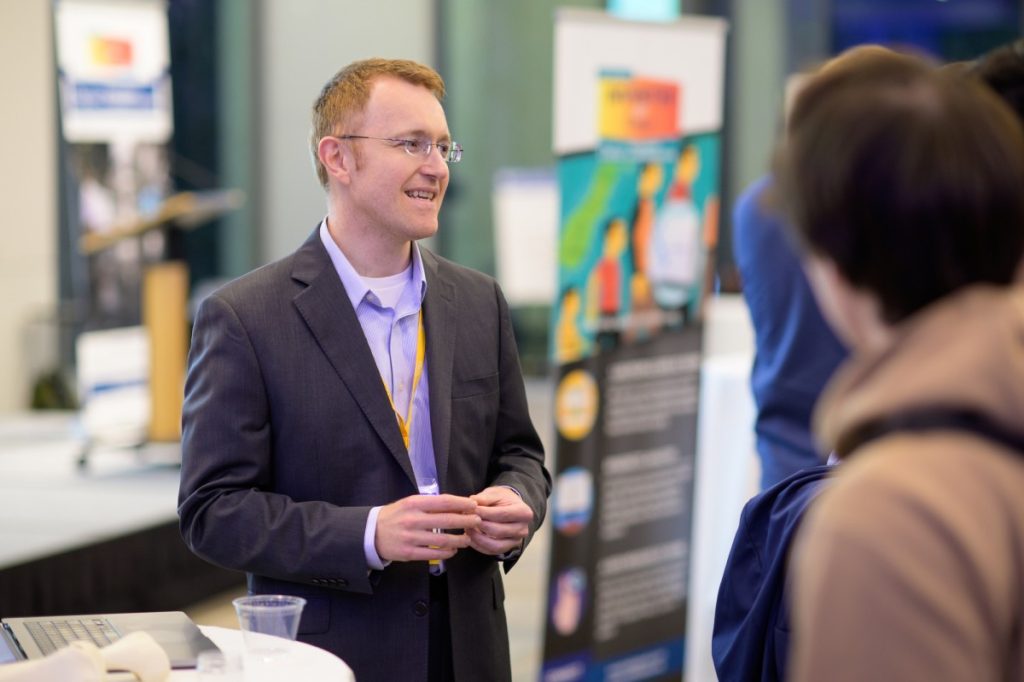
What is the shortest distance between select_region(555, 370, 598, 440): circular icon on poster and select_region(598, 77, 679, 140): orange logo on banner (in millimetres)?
796

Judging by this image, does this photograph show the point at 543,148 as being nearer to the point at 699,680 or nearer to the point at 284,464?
the point at 699,680

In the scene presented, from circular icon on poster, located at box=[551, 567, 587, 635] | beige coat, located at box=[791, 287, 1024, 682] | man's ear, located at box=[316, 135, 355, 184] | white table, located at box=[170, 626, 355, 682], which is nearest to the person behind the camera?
beige coat, located at box=[791, 287, 1024, 682]

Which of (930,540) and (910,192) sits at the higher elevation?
(910,192)

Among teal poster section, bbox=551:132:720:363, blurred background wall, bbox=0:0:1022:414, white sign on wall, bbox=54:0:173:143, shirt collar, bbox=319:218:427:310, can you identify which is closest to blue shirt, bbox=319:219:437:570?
shirt collar, bbox=319:218:427:310

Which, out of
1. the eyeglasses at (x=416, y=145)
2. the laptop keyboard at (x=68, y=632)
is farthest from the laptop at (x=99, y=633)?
the eyeglasses at (x=416, y=145)

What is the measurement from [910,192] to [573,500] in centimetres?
338

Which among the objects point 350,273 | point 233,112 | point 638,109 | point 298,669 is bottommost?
point 298,669

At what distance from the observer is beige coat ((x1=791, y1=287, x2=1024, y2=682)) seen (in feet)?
2.99

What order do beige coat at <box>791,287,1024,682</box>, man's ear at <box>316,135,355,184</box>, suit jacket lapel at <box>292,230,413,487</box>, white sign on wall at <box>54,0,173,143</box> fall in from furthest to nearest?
white sign on wall at <box>54,0,173,143</box>, man's ear at <box>316,135,355,184</box>, suit jacket lapel at <box>292,230,413,487</box>, beige coat at <box>791,287,1024,682</box>

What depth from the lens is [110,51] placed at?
644 centimetres

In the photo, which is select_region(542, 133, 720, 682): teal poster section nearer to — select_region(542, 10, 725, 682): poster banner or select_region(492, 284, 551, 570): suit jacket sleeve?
select_region(542, 10, 725, 682): poster banner

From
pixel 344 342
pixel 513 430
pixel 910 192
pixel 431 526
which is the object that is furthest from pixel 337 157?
pixel 910 192

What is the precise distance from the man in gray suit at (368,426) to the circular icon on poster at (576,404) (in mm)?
1780

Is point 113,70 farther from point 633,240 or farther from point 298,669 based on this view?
point 298,669
